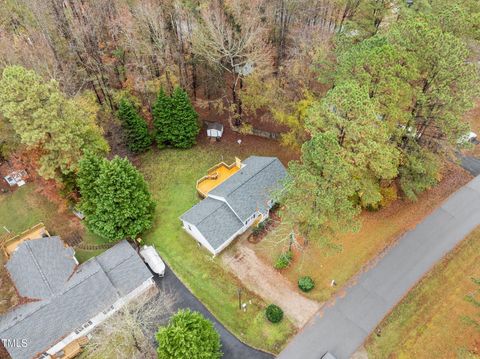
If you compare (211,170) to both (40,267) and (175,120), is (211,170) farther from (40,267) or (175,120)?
(40,267)

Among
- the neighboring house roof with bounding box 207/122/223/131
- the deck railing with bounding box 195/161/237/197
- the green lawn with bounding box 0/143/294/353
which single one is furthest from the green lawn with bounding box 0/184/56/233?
the neighboring house roof with bounding box 207/122/223/131

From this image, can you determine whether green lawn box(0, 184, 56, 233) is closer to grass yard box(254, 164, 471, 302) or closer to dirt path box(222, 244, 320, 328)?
dirt path box(222, 244, 320, 328)

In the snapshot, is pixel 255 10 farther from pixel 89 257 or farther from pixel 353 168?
pixel 89 257

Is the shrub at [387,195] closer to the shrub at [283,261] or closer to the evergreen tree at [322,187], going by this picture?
the evergreen tree at [322,187]

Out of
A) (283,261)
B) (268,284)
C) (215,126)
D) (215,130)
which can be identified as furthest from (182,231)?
(215,126)

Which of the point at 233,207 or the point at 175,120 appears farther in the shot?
the point at 175,120

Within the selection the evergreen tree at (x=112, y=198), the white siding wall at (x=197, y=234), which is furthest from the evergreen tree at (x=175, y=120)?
the white siding wall at (x=197, y=234)
